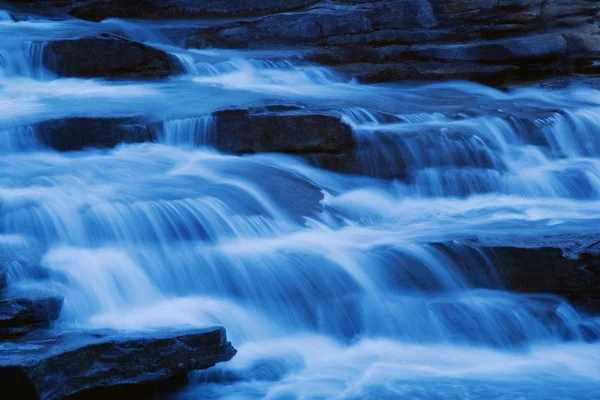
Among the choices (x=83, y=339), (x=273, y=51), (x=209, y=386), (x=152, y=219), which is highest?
(x=273, y=51)

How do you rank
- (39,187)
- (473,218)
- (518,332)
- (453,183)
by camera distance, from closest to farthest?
(518,332) < (39,187) < (473,218) < (453,183)

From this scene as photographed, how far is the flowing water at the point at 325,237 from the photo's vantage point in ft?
17.6

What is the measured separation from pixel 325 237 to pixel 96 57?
4932 mm

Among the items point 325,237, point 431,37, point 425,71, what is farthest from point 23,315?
point 431,37

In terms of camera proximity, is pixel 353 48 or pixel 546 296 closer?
pixel 546 296

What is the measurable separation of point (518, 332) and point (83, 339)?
2749mm

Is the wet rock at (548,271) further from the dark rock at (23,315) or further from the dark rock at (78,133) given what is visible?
the dark rock at (78,133)

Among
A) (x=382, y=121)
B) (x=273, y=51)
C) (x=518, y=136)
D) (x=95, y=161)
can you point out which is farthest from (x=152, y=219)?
(x=273, y=51)

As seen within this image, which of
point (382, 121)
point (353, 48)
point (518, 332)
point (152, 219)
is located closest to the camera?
point (518, 332)

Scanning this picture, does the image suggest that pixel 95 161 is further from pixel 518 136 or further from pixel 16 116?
pixel 518 136

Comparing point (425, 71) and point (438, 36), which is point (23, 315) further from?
point (438, 36)

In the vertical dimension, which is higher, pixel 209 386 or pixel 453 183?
pixel 453 183

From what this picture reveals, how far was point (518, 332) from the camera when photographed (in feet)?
18.9

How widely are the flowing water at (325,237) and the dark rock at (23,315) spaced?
22 cm
